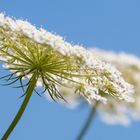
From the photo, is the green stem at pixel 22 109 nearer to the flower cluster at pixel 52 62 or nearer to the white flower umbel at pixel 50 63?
the white flower umbel at pixel 50 63

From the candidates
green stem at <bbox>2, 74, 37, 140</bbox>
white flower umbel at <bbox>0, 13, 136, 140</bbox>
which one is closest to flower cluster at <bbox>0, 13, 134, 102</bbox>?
white flower umbel at <bbox>0, 13, 136, 140</bbox>

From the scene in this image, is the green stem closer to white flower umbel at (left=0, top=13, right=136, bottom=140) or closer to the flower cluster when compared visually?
white flower umbel at (left=0, top=13, right=136, bottom=140)

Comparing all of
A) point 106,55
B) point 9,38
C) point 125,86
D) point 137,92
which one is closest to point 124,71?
point 137,92

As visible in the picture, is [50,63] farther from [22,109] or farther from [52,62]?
[22,109]

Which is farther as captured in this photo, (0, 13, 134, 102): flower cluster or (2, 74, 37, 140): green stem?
(0, 13, 134, 102): flower cluster

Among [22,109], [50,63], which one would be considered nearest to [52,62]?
[50,63]

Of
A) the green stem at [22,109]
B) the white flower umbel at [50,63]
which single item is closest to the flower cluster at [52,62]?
the white flower umbel at [50,63]

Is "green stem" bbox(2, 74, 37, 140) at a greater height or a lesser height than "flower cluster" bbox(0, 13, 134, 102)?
lesser

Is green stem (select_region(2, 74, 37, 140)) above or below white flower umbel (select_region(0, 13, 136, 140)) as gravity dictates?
below

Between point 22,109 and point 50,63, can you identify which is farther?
point 50,63

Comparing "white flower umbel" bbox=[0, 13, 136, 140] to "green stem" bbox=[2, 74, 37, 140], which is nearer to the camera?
"green stem" bbox=[2, 74, 37, 140]
